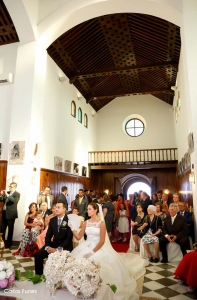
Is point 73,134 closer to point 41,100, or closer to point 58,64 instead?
point 58,64

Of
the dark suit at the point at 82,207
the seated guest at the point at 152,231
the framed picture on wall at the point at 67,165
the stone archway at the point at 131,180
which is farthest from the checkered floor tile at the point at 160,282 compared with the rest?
the stone archway at the point at 131,180

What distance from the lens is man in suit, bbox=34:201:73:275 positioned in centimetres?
385

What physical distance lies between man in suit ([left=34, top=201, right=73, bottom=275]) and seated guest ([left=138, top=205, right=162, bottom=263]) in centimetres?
259

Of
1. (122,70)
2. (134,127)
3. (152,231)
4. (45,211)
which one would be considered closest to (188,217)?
(152,231)

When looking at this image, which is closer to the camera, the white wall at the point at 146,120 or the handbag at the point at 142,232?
the handbag at the point at 142,232

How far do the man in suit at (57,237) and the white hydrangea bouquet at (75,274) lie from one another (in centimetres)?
152

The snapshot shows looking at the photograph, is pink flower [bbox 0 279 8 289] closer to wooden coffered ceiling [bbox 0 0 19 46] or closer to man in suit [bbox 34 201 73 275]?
man in suit [bbox 34 201 73 275]

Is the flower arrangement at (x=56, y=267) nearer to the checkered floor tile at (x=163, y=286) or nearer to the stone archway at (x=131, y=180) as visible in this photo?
the checkered floor tile at (x=163, y=286)

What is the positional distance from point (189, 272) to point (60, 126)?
27.4 ft

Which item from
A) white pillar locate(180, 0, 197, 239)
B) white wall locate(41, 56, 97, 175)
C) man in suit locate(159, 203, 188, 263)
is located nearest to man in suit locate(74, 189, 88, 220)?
white wall locate(41, 56, 97, 175)

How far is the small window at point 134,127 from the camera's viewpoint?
54.1 ft

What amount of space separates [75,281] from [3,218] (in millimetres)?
5637

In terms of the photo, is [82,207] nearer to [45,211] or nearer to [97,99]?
[45,211]

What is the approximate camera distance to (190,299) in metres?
3.64
